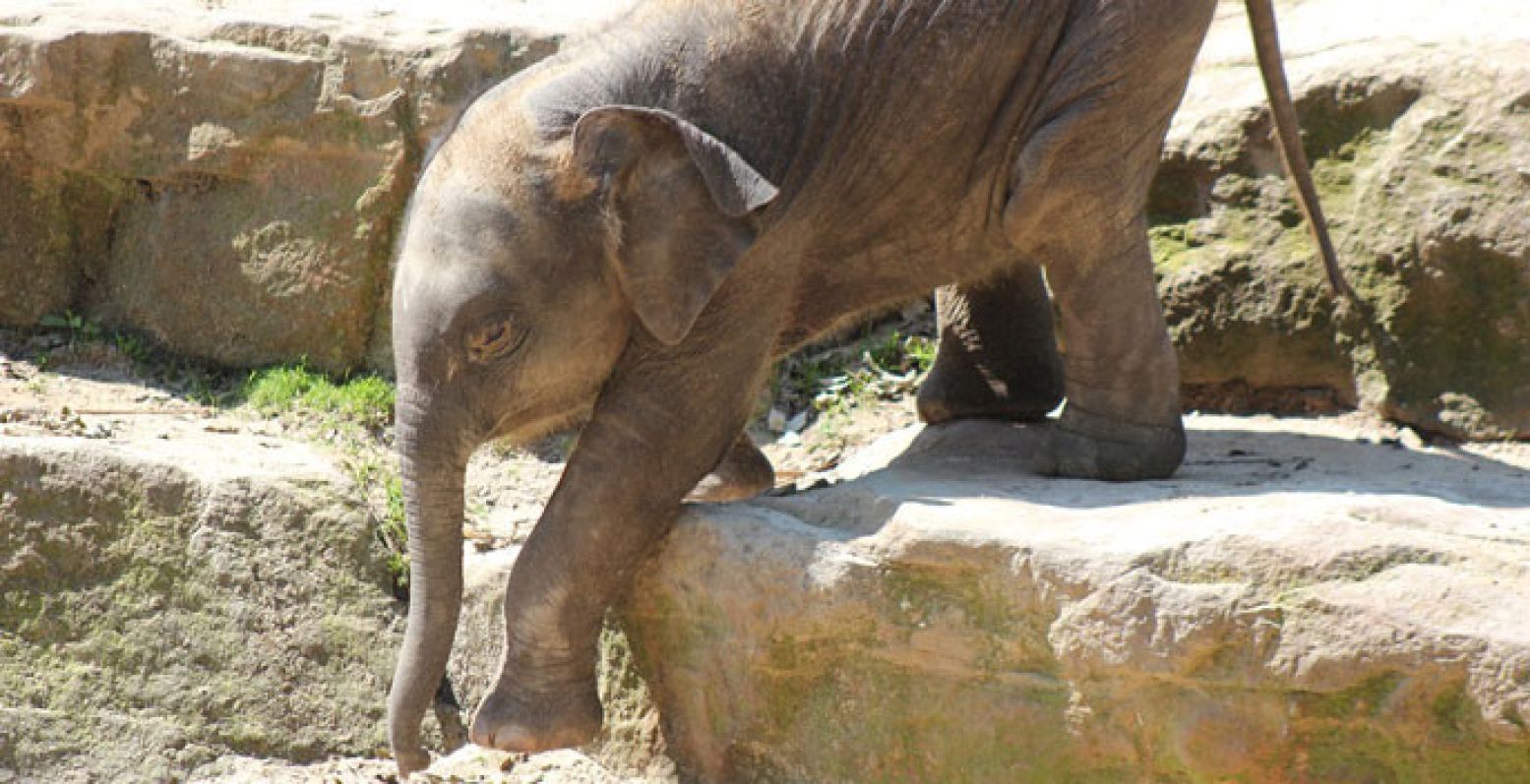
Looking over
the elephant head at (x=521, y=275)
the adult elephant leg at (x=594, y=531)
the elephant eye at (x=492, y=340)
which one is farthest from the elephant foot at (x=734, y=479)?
the elephant eye at (x=492, y=340)

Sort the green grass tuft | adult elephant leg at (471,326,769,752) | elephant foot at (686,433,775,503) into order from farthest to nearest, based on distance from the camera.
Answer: the green grass tuft → elephant foot at (686,433,775,503) → adult elephant leg at (471,326,769,752)

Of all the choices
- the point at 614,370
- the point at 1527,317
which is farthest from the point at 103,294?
the point at 1527,317

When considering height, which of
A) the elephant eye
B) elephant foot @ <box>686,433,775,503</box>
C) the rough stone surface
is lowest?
the rough stone surface

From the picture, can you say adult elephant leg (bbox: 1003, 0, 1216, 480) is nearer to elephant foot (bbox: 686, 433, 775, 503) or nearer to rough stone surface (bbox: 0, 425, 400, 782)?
elephant foot (bbox: 686, 433, 775, 503)

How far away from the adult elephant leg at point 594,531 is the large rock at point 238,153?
2730 mm

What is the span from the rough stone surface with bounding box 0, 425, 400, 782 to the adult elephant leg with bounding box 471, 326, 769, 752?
112 centimetres

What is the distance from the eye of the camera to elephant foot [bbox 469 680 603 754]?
16.3ft

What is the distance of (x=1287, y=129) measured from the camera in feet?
19.6

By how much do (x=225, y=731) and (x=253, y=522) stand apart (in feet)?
1.98

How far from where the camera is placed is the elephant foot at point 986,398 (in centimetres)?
626

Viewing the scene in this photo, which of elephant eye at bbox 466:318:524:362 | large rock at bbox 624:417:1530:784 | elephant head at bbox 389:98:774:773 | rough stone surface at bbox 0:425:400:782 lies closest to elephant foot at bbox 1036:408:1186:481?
large rock at bbox 624:417:1530:784

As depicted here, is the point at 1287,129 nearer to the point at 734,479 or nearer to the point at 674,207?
the point at 734,479

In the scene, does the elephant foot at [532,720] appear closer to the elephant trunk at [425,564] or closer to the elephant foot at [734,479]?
the elephant trunk at [425,564]

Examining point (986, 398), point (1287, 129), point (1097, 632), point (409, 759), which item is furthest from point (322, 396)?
point (1097, 632)
